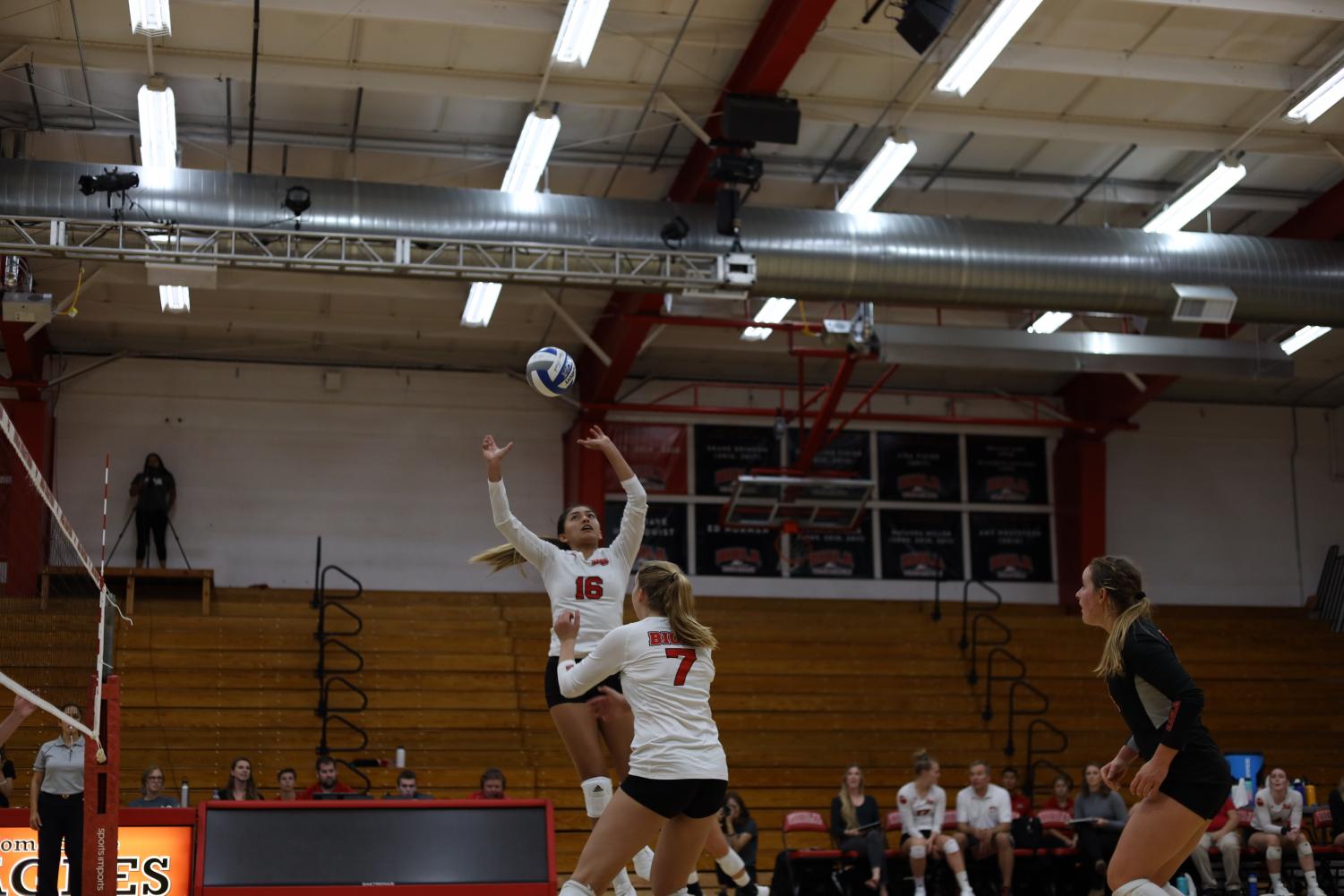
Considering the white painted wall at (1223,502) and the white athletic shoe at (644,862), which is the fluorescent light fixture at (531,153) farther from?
the white painted wall at (1223,502)

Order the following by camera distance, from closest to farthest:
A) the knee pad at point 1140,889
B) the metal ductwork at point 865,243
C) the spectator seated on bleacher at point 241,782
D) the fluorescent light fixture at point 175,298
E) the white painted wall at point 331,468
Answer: the knee pad at point 1140,889, the spectator seated on bleacher at point 241,782, the metal ductwork at point 865,243, the fluorescent light fixture at point 175,298, the white painted wall at point 331,468

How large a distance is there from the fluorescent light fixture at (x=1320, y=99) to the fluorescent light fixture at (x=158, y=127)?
1260cm

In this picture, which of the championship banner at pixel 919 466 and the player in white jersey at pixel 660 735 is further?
the championship banner at pixel 919 466

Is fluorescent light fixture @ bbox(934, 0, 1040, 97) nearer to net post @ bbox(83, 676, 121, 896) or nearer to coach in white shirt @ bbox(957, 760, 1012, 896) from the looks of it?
coach in white shirt @ bbox(957, 760, 1012, 896)

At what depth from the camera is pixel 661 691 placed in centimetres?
637

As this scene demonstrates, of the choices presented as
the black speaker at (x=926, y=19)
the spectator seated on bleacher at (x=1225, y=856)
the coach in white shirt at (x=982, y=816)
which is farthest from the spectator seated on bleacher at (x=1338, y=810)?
the black speaker at (x=926, y=19)

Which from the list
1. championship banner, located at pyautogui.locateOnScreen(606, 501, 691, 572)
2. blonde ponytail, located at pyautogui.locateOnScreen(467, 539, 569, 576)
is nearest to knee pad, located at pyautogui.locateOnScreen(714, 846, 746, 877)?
blonde ponytail, located at pyautogui.locateOnScreen(467, 539, 569, 576)

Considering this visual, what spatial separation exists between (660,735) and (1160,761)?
2100 mm

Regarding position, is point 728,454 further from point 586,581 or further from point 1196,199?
point 586,581

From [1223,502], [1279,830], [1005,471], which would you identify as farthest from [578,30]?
[1223,502]

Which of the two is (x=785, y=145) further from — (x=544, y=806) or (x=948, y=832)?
(x=544, y=806)

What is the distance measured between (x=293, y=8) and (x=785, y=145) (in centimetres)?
677

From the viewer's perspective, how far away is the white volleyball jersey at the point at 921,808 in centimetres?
1619

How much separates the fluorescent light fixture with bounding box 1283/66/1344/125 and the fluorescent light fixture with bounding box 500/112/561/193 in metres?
8.51
